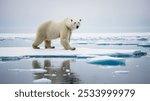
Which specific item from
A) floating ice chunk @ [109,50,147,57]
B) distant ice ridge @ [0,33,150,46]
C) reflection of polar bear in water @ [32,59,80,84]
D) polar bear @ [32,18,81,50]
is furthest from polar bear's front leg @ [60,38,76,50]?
floating ice chunk @ [109,50,147,57]

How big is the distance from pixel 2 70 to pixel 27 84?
242 mm

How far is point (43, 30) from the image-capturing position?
2891 mm

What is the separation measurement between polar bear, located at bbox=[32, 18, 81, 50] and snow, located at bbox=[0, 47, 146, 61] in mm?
82

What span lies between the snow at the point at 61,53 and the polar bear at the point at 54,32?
0.08 m

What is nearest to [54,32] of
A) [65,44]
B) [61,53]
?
[65,44]

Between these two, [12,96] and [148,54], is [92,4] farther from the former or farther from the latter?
[12,96]

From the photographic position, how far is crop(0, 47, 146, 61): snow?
2656 mm

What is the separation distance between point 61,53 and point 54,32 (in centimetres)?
27

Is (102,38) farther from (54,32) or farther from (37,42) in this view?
(37,42)

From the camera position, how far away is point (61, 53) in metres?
2.69

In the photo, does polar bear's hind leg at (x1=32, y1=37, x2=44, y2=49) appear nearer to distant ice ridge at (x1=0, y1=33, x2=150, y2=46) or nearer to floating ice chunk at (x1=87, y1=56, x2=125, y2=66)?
distant ice ridge at (x1=0, y1=33, x2=150, y2=46)

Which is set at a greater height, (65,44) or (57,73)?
(65,44)

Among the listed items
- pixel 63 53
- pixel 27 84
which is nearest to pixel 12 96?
pixel 27 84

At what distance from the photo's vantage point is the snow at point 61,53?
2656 millimetres
